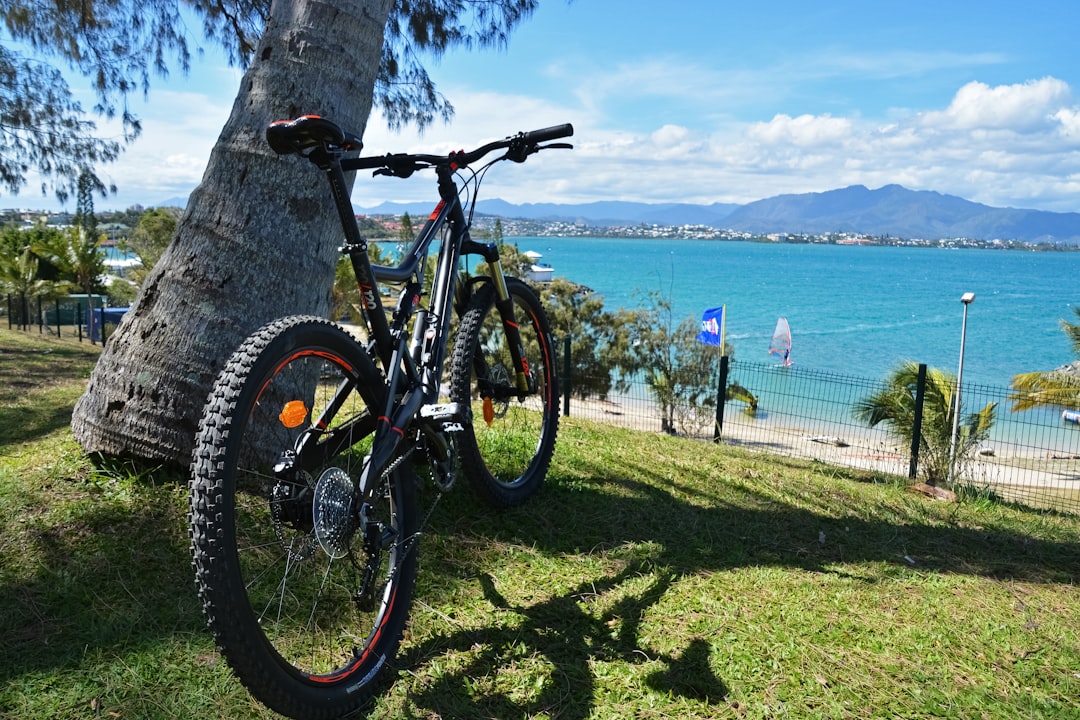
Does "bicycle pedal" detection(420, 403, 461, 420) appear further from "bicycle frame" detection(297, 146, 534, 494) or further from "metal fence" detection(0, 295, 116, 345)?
"metal fence" detection(0, 295, 116, 345)

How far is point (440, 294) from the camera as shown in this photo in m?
3.25

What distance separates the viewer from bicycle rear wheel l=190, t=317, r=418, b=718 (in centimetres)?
195

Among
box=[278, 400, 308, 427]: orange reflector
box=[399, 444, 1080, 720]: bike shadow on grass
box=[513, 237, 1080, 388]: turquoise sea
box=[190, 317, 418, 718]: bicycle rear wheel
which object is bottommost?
box=[513, 237, 1080, 388]: turquoise sea

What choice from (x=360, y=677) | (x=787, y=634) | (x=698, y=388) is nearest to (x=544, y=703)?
(x=360, y=677)

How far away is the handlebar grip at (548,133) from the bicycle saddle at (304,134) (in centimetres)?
109

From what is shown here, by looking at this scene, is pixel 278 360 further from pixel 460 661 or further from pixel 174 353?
pixel 174 353

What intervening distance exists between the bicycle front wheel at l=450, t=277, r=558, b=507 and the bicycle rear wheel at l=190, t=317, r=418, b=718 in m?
0.70

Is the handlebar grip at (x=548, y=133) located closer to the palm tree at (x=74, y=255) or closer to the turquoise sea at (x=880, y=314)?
the turquoise sea at (x=880, y=314)

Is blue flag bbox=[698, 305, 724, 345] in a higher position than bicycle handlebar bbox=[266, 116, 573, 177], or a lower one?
lower

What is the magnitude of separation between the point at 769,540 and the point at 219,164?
337 centimetres

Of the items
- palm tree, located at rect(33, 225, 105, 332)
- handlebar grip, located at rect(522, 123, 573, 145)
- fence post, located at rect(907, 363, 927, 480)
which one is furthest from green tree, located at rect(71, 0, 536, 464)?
palm tree, located at rect(33, 225, 105, 332)

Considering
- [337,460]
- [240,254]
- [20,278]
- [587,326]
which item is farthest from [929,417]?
[20,278]

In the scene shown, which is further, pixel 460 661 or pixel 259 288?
pixel 259 288

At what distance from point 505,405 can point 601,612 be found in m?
1.44
